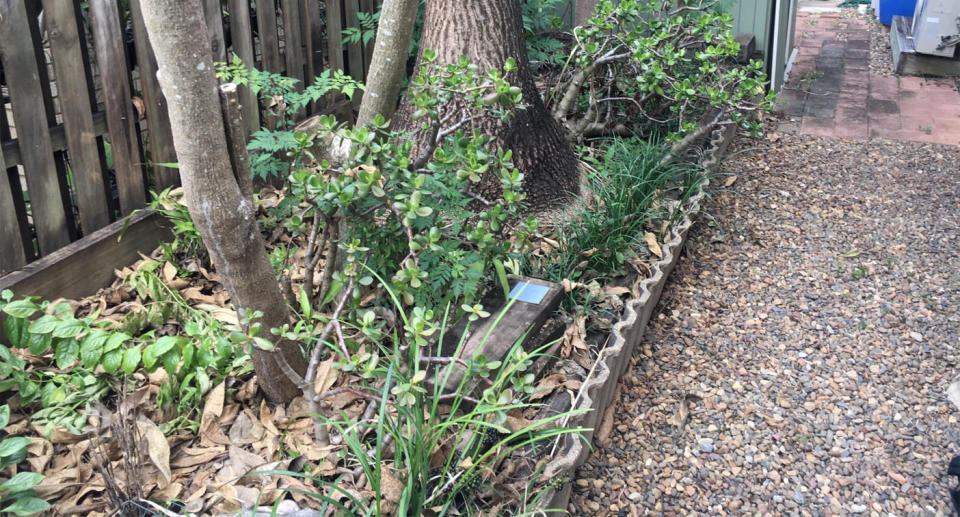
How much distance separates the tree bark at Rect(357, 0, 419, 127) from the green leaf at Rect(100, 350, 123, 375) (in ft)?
4.74

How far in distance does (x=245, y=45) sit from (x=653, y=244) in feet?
7.25

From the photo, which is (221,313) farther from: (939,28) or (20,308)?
(939,28)

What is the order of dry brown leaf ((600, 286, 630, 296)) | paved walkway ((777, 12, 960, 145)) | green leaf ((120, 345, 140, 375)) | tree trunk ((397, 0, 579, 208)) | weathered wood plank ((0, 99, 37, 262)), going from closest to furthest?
1. green leaf ((120, 345, 140, 375))
2. weathered wood plank ((0, 99, 37, 262))
3. dry brown leaf ((600, 286, 630, 296))
4. tree trunk ((397, 0, 579, 208))
5. paved walkway ((777, 12, 960, 145))

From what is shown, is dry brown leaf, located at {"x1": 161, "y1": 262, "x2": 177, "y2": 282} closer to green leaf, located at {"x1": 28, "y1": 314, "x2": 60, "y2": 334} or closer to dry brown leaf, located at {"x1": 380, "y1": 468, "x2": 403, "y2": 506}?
green leaf, located at {"x1": 28, "y1": 314, "x2": 60, "y2": 334}

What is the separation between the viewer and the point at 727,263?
14.2ft

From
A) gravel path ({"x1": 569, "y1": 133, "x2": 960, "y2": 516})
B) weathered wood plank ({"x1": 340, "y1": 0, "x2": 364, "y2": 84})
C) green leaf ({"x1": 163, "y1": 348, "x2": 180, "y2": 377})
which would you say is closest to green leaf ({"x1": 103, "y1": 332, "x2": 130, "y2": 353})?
green leaf ({"x1": 163, "y1": 348, "x2": 180, "y2": 377})

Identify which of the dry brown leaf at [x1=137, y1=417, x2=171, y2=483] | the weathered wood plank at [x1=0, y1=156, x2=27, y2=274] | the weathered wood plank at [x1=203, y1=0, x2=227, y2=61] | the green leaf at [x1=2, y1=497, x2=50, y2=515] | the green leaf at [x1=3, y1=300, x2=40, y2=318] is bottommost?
the dry brown leaf at [x1=137, y1=417, x2=171, y2=483]

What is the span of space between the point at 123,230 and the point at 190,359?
106 centimetres

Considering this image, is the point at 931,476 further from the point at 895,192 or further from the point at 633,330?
the point at 895,192

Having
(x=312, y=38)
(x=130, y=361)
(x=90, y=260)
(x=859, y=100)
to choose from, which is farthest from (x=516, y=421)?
(x=859, y=100)

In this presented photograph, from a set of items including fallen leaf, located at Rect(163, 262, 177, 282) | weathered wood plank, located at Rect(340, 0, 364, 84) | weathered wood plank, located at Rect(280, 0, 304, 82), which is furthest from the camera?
weathered wood plank, located at Rect(340, 0, 364, 84)

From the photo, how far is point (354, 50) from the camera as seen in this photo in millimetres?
5016

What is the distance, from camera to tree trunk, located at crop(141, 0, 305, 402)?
2000 millimetres

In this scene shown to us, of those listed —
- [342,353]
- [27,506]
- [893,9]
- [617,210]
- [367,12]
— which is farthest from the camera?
[893,9]
